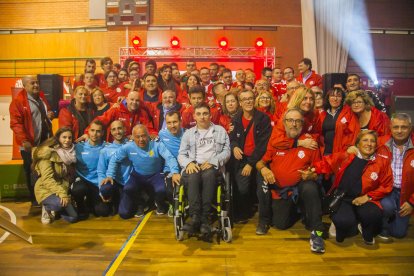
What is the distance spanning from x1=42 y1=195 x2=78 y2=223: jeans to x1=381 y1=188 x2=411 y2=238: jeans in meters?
2.87

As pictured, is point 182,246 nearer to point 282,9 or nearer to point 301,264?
point 301,264

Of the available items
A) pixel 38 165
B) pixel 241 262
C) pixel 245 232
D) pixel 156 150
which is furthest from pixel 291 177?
pixel 38 165

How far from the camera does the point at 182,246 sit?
2857 mm

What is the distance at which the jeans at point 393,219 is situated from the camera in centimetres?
300

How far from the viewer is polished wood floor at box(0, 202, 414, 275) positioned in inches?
96.3

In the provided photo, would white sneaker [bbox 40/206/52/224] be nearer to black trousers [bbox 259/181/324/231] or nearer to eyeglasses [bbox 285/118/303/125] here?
black trousers [bbox 259/181/324/231]

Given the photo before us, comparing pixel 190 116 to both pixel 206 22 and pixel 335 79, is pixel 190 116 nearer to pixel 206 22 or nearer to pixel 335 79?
pixel 335 79

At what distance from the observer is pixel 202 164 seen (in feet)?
9.98

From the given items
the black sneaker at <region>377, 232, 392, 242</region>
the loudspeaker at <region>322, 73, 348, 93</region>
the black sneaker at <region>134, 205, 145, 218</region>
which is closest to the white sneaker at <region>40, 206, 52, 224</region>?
the black sneaker at <region>134, 205, 145, 218</region>

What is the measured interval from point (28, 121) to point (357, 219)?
362cm

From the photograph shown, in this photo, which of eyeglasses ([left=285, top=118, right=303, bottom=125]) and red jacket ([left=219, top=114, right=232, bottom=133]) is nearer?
eyeglasses ([left=285, top=118, right=303, bottom=125])

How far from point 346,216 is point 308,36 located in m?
8.07

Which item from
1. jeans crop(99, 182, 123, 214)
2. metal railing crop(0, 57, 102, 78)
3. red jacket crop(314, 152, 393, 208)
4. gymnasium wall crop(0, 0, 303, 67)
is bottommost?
jeans crop(99, 182, 123, 214)

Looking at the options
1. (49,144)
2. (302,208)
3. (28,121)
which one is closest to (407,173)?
(302,208)
